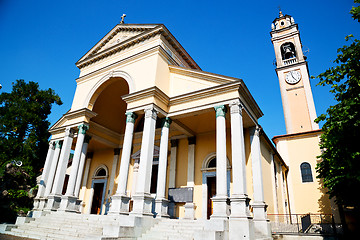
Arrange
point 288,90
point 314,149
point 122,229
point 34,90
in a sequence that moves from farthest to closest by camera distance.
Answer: point 288,90
point 34,90
point 314,149
point 122,229

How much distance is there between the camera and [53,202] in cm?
1322

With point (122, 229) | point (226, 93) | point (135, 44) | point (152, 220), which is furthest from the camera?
point (135, 44)

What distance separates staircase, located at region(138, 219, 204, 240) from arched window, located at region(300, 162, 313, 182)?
15233mm

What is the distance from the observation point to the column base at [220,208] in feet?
29.0

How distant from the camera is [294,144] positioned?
2206 centimetres

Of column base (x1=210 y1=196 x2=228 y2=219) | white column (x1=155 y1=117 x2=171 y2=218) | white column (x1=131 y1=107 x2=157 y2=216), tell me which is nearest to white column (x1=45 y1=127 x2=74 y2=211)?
white column (x1=131 y1=107 x2=157 y2=216)

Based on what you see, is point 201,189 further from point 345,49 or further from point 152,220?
point 345,49

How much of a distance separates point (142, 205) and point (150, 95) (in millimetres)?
5228

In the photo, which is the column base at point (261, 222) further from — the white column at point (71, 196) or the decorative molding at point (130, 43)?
the decorative molding at point (130, 43)

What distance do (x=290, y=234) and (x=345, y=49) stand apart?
9.08 meters

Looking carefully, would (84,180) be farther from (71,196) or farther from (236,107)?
(236,107)

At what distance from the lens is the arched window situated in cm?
2059

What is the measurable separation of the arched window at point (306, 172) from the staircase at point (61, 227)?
57.8 feet

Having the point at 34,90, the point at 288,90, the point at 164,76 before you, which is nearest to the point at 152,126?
the point at 164,76
